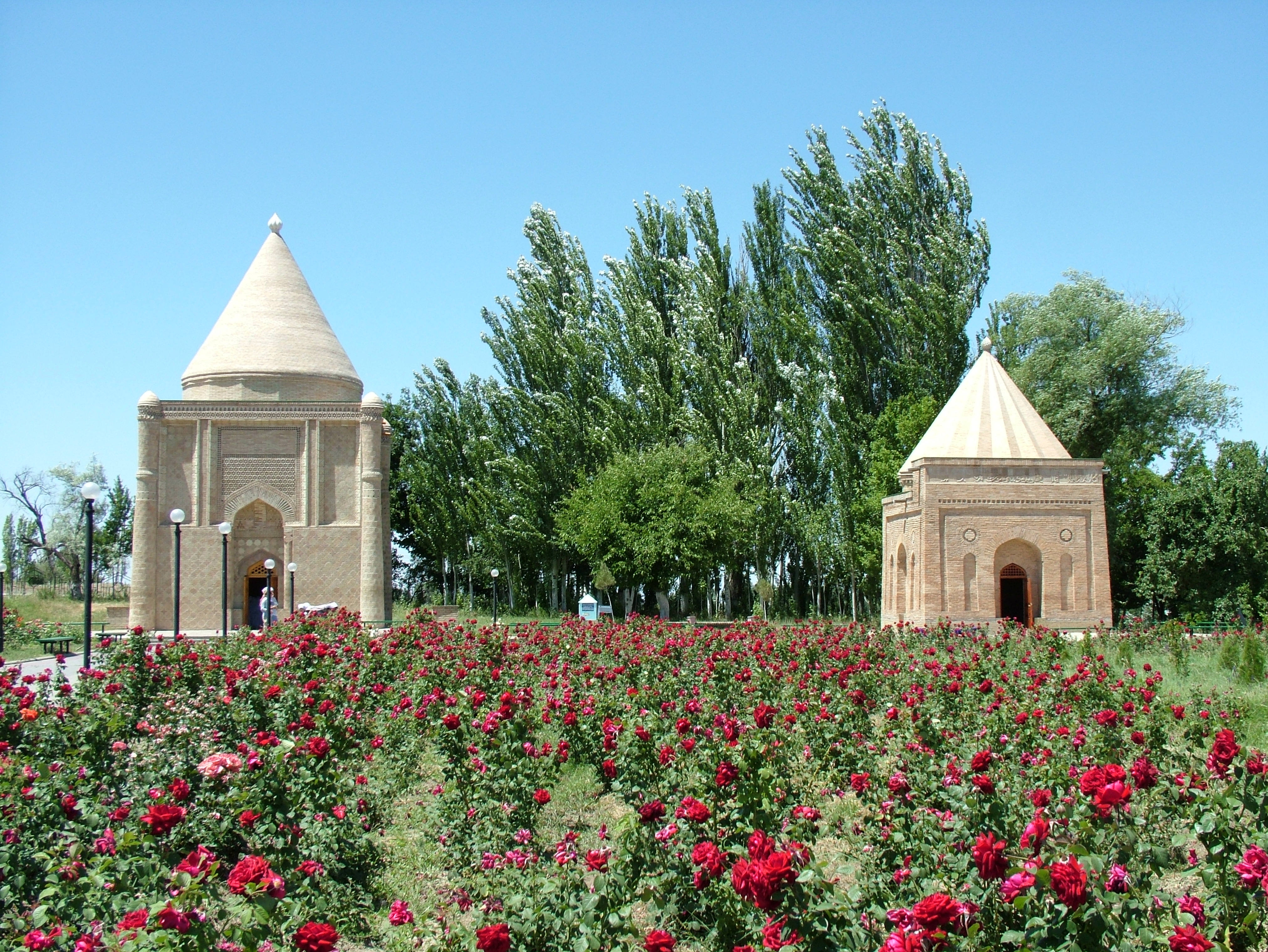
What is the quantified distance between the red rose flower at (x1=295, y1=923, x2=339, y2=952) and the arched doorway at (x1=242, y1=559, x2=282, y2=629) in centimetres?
2548

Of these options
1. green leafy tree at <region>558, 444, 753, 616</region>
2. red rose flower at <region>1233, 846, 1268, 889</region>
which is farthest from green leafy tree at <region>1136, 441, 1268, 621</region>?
red rose flower at <region>1233, 846, 1268, 889</region>

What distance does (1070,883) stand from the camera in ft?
9.50

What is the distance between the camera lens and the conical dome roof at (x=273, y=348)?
27.5 metres

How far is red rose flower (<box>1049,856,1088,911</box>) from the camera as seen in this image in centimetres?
288

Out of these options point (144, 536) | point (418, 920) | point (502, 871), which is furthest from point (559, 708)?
point (144, 536)

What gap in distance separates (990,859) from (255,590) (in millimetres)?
26712

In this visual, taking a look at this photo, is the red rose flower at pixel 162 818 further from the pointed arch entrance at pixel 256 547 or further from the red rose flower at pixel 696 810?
the pointed arch entrance at pixel 256 547

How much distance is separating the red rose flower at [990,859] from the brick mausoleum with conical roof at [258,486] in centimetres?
2386

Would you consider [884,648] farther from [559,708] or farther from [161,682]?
[161,682]

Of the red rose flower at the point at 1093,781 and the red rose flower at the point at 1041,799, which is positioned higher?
the red rose flower at the point at 1093,781

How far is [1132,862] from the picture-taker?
4.21 metres

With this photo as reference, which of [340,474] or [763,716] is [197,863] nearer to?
[763,716]

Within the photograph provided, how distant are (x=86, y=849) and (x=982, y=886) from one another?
11.4 ft

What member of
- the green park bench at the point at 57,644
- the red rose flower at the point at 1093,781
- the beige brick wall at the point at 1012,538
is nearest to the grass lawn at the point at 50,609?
the green park bench at the point at 57,644
